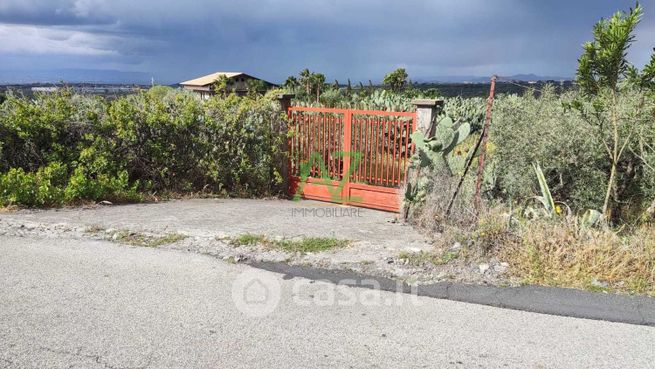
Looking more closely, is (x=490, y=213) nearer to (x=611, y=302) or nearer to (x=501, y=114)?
(x=611, y=302)

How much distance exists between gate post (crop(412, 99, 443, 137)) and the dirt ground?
4.94 ft

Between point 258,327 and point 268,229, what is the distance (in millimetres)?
3005

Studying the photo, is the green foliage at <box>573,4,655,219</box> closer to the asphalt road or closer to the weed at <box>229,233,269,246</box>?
the asphalt road

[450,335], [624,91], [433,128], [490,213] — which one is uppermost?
[624,91]

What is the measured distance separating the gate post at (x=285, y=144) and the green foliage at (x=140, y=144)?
8cm

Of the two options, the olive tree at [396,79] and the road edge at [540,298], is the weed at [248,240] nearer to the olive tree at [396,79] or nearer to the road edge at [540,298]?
the road edge at [540,298]

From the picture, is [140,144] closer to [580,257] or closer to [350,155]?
[350,155]

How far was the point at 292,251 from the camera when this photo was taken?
19.9 feet

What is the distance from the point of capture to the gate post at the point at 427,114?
7930mm

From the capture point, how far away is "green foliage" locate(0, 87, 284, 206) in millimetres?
8766

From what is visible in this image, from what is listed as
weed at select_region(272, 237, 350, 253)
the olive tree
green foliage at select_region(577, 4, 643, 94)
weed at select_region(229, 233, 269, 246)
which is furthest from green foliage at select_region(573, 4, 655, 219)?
the olive tree

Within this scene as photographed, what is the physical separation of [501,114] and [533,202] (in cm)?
207

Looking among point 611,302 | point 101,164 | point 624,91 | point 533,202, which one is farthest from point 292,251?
point 624,91

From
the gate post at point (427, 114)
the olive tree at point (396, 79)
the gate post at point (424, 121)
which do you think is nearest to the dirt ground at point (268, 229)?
the gate post at point (424, 121)
